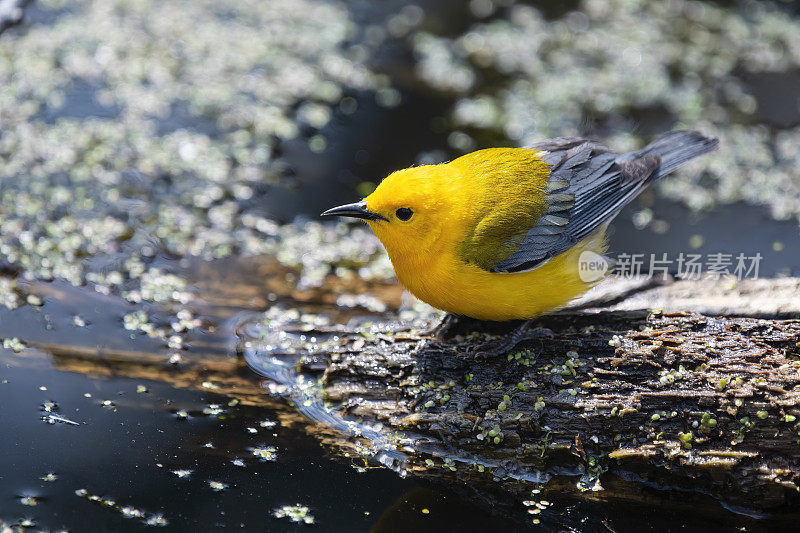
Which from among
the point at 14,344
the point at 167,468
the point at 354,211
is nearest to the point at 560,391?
the point at 354,211

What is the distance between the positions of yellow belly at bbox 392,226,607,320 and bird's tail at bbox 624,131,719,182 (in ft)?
4.00

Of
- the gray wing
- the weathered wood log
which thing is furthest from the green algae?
the weathered wood log

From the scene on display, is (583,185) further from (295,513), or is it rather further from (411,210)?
(295,513)

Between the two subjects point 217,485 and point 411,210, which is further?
point 411,210

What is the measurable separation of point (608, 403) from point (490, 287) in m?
0.90

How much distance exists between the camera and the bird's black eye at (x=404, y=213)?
14.7 feet

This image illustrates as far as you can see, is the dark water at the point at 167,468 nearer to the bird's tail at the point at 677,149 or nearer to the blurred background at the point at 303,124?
the blurred background at the point at 303,124

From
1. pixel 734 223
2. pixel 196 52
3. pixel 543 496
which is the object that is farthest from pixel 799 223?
pixel 196 52

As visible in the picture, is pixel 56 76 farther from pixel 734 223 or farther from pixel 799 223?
pixel 799 223

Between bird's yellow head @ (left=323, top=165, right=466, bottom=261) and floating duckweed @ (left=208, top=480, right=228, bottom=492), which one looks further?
bird's yellow head @ (left=323, top=165, right=466, bottom=261)

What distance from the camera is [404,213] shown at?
4484mm

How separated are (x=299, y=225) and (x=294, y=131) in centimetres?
151

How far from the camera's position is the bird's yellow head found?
4449mm

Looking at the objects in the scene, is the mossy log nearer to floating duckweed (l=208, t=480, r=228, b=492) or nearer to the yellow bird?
the yellow bird
